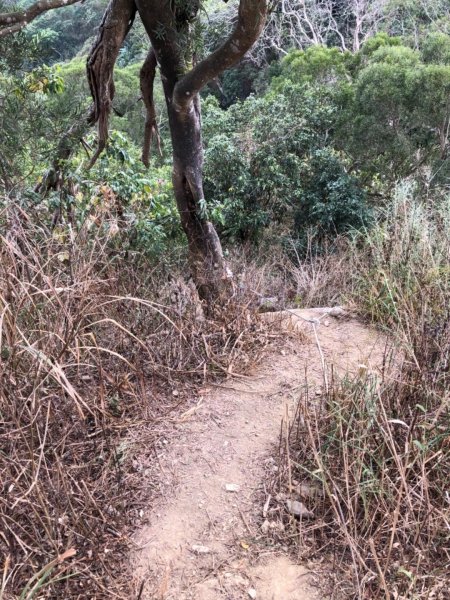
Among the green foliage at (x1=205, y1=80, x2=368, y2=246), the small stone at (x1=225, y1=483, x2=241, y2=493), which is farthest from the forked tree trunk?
the green foliage at (x1=205, y1=80, x2=368, y2=246)

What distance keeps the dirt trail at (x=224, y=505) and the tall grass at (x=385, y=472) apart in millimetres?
158

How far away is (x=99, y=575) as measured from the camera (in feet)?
4.95

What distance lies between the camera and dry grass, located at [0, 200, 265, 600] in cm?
145

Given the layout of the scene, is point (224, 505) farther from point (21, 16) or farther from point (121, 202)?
point (21, 16)

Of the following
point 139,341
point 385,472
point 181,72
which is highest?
point 181,72

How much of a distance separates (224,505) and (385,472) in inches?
24.1

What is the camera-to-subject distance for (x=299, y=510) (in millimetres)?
1743

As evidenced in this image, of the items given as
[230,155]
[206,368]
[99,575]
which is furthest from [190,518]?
[230,155]

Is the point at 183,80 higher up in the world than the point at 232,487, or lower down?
higher up

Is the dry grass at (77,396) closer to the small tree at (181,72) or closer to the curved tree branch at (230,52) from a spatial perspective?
the small tree at (181,72)

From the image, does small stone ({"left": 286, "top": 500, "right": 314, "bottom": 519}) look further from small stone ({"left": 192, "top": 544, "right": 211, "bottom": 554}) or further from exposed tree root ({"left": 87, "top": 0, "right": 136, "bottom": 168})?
exposed tree root ({"left": 87, "top": 0, "right": 136, "bottom": 168})

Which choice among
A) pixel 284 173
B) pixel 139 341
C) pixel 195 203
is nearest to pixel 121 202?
pixel 195 203

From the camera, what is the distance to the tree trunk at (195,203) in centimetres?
290

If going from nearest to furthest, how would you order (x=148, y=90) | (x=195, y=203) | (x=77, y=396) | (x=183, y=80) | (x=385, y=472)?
(x=77, y=396) → (x=385, y=472) → (x=183, y=80) → (x=195, y=203) → (x=148, y=90)
